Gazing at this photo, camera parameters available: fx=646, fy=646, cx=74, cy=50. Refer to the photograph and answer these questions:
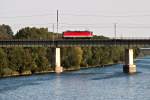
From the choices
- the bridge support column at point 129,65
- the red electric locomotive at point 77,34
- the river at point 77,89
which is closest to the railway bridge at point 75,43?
the bridge support column at point 129,65

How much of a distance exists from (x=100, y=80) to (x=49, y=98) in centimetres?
4173

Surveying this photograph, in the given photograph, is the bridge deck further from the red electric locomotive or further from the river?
the river

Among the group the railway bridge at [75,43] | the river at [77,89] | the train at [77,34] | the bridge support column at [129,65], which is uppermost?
the train at [77,34]

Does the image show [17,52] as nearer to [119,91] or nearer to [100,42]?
[100,42]

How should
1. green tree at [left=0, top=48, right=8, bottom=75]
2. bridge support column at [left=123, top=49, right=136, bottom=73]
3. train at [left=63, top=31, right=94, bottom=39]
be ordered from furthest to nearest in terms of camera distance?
train at [left=63, top=31, right=94, bottom=39]
bridge support column at [left=123, top=49, right=136, bottom=73]
green tree at [left=0, top=48, right=8, bottom=75]

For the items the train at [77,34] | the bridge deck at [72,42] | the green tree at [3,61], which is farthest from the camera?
the train at [77,34]

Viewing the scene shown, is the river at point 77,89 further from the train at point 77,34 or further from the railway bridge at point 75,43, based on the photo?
the train at point 77,34

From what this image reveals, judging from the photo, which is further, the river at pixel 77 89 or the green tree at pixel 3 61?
the green tree at pixel 3 61

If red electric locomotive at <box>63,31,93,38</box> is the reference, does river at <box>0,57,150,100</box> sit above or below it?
below

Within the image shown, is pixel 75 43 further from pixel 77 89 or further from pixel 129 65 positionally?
pixel 77 89

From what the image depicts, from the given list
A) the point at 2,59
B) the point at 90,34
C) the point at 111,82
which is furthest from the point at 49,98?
the point at 90,34

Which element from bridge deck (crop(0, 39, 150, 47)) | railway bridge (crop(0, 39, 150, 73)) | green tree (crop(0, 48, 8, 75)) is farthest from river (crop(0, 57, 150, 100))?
railway bridge (crop(0, 39, 150, 73))

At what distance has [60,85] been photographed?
427 ft

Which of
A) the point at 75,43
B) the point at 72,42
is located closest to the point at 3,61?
the point at 72,42
